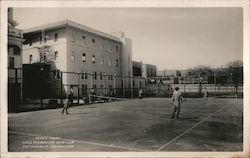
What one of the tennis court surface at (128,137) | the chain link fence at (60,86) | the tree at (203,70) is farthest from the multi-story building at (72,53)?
the tennis court surface at (128,137)

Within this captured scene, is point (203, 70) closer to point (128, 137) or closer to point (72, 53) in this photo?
point (128, 137)

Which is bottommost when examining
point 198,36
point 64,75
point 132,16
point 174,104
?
point 174,104

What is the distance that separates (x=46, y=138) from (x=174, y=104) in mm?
3099

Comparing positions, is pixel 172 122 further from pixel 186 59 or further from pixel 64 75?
pixel 64 75

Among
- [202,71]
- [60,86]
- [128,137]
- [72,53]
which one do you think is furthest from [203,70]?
[60,86]

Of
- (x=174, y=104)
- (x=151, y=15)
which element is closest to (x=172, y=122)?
(x=174, y=104)

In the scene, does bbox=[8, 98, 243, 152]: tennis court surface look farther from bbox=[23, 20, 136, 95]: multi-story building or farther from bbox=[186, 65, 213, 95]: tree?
bbox=[23, 20, 136, 95]: multi-story building

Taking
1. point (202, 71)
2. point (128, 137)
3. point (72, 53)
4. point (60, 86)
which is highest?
point (72, 53)

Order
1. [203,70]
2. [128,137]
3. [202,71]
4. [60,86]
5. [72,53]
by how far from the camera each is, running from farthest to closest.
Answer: [60,86] < [72,53] < [202,71] < [203,70] < [128,137]

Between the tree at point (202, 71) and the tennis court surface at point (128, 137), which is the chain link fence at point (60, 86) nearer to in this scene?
the tree at point (202, 71)

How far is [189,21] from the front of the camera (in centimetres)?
532

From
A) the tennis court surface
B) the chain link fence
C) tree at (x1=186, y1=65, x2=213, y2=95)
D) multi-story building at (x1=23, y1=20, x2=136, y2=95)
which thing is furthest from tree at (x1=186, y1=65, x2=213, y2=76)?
multi-story building at (x1=23, y1=20, x2=136, y2=95)

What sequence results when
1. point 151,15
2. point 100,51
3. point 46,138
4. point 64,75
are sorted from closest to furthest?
1. point 46,138
2. point 151,15
3. point 64,75
4. point 100,51

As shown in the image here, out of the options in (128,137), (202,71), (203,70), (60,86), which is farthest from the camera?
(60,86)
